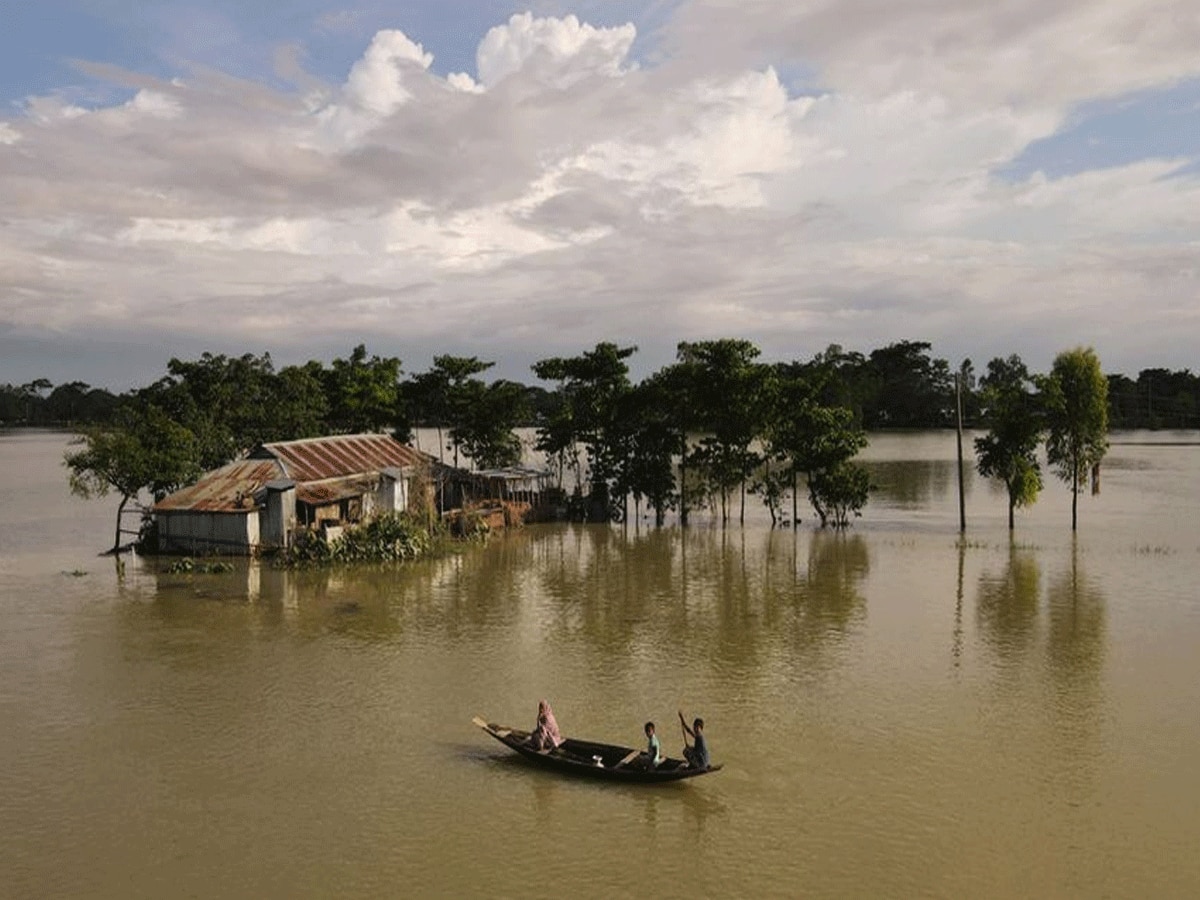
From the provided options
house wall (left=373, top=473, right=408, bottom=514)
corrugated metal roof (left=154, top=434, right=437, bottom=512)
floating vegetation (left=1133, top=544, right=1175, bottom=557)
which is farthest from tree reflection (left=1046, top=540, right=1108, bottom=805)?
corrugated metal roof (left=154, top=434, right=437, bottom=512)

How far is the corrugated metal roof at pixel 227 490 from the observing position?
39.8m

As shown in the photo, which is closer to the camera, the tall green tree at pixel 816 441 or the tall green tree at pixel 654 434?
the tall green tree at pixel 816 441

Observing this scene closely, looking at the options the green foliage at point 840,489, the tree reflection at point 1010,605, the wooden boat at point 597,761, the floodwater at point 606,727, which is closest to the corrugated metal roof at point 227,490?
the floodwater at point 606,727

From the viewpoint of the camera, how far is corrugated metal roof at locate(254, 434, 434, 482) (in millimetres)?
42156

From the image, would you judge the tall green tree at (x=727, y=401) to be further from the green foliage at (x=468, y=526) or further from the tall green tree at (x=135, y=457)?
the tall green tree at (x=135, y=457)

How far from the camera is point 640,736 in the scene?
62.0 feet

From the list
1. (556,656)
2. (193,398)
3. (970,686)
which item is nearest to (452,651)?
(556,656)

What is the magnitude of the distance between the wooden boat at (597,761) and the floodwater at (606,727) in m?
0.29

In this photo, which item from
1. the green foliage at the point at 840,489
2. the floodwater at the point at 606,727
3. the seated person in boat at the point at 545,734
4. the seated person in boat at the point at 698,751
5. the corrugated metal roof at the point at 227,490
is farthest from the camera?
the green foliage at the point at 840,489

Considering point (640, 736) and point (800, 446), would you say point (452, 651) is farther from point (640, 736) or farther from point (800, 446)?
point (800, 446)

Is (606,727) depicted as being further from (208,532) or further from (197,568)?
(208,532)

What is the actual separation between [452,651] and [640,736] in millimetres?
7913

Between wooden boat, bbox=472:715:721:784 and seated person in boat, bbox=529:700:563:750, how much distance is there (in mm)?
94

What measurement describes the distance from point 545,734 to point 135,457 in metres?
29.6
